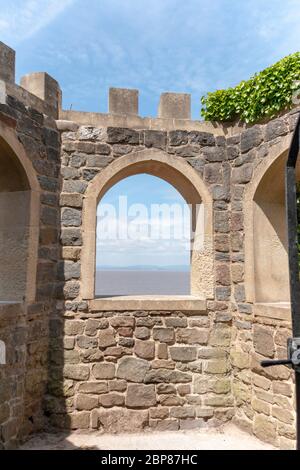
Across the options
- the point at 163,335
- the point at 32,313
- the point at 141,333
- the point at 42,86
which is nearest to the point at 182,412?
the point at 163,335

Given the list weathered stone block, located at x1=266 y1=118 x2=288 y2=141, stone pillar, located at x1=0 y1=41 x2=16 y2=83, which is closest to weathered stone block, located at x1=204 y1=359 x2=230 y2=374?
weathered stone block, located at x1=266 y1=118 x2=288 y2=141

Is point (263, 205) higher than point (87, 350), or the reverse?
point (263, 205)

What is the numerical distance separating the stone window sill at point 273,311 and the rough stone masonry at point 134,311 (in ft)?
0.06

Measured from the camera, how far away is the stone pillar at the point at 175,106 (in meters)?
4.56

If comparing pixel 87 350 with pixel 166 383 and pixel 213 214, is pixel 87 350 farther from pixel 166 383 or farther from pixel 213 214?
pixel 213 214

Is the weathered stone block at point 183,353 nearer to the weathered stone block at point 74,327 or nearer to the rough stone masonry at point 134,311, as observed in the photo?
the rough stone masonry at point 134,311

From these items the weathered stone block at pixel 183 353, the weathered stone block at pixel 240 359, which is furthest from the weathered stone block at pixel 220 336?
the weathered stone block at pixel 183 353

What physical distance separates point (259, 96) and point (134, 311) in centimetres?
282

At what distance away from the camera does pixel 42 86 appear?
13.8 feet

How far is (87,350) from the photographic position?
13.4 ft

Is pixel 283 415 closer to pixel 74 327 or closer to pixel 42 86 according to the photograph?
pixel 74 327

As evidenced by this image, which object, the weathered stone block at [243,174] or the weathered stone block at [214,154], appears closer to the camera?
the weathered stone block at [243,174]

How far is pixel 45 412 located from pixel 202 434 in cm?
175
